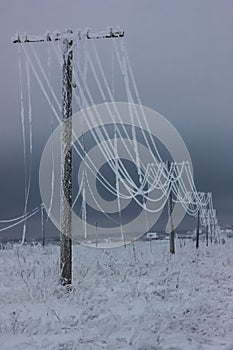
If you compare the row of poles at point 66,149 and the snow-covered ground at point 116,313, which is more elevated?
the row of poles at point 66,149

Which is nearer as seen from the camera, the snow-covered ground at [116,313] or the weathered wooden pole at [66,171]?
the snow-covered ground at [116,313]

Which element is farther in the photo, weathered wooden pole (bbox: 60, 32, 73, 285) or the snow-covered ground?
weathered wooden pole (bbox: 60, 32, 73, 285)

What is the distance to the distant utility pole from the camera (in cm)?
1202

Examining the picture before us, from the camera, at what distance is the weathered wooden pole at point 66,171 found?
1200 centimetres

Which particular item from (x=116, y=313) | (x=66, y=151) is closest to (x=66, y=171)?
(x=66, y=151)

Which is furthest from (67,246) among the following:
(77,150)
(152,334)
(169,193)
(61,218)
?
(169,193)

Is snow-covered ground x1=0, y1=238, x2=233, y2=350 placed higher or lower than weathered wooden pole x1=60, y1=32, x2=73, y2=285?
lower

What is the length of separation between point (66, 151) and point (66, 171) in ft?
1.92

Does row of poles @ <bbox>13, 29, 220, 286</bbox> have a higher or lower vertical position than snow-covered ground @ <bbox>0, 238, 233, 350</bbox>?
higher

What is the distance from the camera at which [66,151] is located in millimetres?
12258

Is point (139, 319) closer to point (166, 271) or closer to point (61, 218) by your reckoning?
point (61, 218)

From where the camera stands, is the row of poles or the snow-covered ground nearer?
the snow-covered ground

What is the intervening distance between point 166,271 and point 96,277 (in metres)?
3.41

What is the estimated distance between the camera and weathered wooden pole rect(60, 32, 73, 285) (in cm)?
1200
